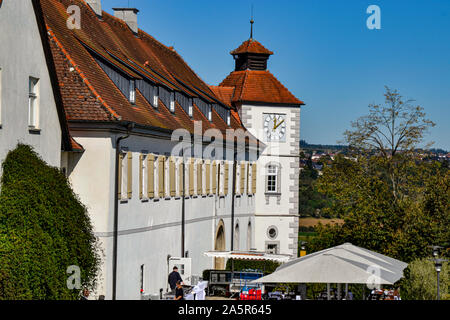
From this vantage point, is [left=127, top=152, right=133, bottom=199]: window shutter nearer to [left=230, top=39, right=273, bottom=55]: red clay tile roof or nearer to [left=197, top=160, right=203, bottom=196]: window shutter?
[left=197, top=160, right=203, bottom=196]: window shutter

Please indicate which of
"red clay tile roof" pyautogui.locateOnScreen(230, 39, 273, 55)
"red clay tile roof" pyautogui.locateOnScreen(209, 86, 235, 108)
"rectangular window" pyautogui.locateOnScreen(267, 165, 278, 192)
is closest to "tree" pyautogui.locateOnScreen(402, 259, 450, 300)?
"rectangular window" pyautogui.locateOnScreen(267, 165, 278, 192)

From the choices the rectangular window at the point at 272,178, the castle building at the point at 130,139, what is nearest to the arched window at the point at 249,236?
the castle building at the point at 130,139

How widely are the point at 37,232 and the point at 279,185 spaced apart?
115ft

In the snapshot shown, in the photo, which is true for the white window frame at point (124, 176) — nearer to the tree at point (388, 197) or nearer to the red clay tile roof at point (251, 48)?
the tree at point (388, 197)

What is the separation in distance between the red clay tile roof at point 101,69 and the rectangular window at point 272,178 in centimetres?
1087

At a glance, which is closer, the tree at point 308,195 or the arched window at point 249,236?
the arched window at point 249,236

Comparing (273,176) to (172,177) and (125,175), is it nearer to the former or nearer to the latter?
(172,177)

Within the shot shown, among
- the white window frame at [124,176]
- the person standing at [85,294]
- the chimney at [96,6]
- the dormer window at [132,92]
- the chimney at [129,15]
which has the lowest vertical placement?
the person standing at [85,294]

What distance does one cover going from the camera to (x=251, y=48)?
55.4 meters

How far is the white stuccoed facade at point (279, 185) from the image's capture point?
51.9 metres

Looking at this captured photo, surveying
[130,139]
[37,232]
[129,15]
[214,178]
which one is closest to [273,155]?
[214,178]

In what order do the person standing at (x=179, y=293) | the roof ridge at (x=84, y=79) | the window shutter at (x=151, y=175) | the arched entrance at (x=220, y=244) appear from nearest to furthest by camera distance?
the person standing at (x=179, y=293) → the roof ridge at (x=84, y=79) → the window shutter at (x=151, y=175) → the arched entrance at (x=220, y=244)

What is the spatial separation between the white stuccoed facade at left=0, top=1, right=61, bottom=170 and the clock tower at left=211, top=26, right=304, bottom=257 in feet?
97.8
